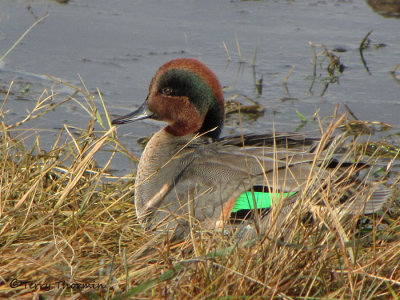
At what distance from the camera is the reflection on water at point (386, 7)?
7359mm

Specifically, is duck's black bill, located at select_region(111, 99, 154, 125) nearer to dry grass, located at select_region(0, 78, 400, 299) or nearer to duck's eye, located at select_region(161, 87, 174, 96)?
duck's eye, located at select_region(161, 87, 174, 96)

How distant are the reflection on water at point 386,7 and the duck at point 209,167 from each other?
4.07m

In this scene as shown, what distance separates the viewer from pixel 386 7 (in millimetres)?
7453

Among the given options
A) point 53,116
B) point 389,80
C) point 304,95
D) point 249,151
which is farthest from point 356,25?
point 249,151

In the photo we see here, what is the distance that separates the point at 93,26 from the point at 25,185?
12.5ft

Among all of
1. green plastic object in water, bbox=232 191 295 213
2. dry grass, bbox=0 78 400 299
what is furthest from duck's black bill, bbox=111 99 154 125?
dry grass, bbox=0 78 400 299

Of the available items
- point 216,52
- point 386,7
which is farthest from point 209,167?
point 386,7

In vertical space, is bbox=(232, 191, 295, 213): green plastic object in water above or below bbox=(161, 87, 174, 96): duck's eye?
below

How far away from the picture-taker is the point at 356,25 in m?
7.06

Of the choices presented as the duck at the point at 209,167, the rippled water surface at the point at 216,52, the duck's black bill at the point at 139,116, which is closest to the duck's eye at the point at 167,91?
the duck at the point at 209,167

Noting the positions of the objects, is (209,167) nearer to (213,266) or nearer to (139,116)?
(139,116)

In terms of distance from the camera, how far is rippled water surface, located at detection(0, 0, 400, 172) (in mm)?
5387

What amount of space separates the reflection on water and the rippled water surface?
0.01 meters

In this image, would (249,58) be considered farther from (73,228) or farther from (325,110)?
(73,228)
